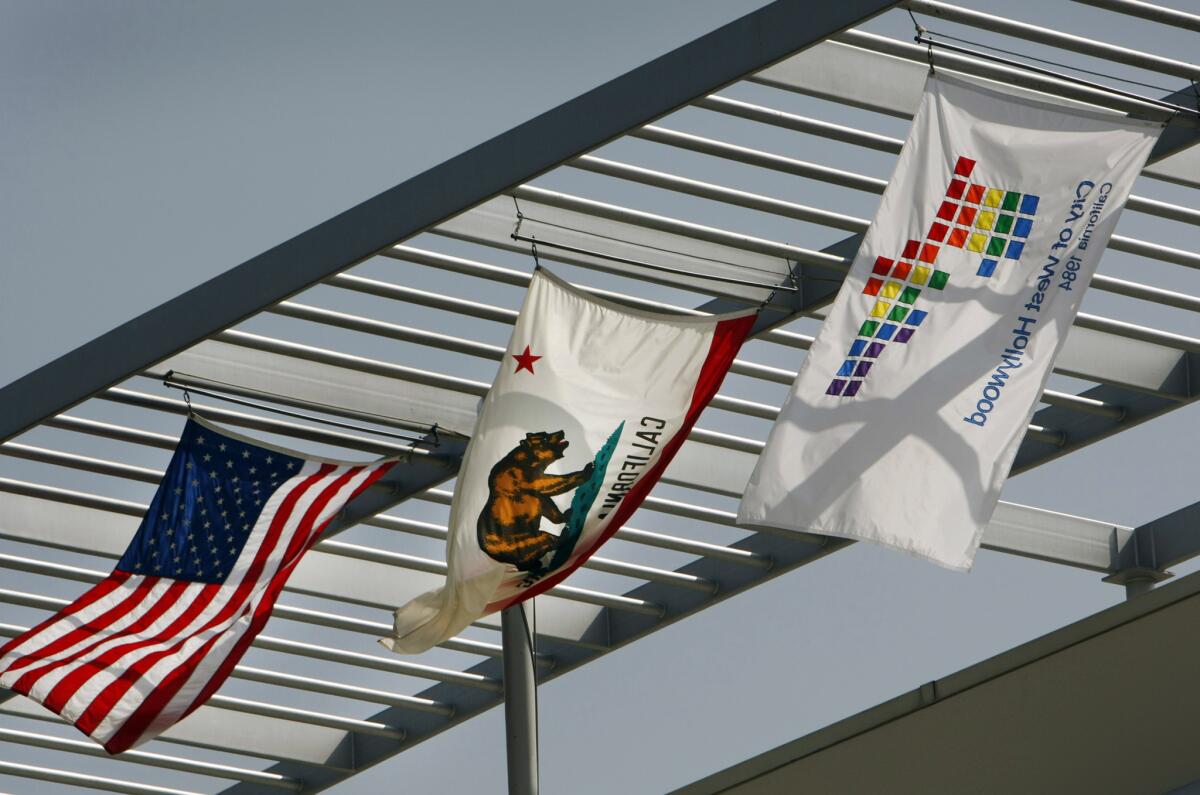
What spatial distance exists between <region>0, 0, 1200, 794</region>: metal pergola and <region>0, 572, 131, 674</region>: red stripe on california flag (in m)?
1.60

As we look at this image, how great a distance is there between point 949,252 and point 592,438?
2667mm

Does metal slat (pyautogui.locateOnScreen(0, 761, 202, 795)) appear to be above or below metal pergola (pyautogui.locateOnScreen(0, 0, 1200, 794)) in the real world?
below

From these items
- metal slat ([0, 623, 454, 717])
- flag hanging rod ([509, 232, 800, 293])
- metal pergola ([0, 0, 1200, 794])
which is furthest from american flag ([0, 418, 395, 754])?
metal slat ([0, 623, 454, 717])

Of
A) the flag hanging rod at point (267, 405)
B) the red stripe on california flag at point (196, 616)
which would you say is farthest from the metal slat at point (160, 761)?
the red stripe on california flag at point (196, 616)

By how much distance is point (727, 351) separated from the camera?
602 inches

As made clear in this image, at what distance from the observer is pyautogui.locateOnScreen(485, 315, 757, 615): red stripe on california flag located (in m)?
15.0

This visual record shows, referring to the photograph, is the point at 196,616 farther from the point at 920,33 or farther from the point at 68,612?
the point at 920,33

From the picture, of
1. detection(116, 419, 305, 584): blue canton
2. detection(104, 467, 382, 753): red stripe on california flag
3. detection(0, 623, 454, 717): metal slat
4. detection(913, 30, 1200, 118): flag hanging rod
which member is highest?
detection(913, 30, 1200, 118): flag hanging rod

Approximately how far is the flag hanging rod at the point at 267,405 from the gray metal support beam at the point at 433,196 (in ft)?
1.51

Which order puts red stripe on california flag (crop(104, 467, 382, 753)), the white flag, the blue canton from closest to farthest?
the white flag, red stripe on california flag (crop(104, 467, 382, 753)), the blue canton

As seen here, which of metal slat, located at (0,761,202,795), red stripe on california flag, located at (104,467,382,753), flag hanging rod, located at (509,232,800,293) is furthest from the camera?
metal slat, located at (0,761,202,795)

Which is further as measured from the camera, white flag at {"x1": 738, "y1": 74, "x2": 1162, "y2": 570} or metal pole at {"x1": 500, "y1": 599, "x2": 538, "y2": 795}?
metal pole at {"x1": 500, "y1": 599, "x2": 538, "y2": 795}

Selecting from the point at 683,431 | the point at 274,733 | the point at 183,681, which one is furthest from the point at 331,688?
the point at 683,431

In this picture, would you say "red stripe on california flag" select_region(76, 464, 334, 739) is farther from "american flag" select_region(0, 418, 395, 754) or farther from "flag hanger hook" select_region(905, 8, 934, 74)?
"flag hanger hook" select_region(905, 8, 934, 74)
